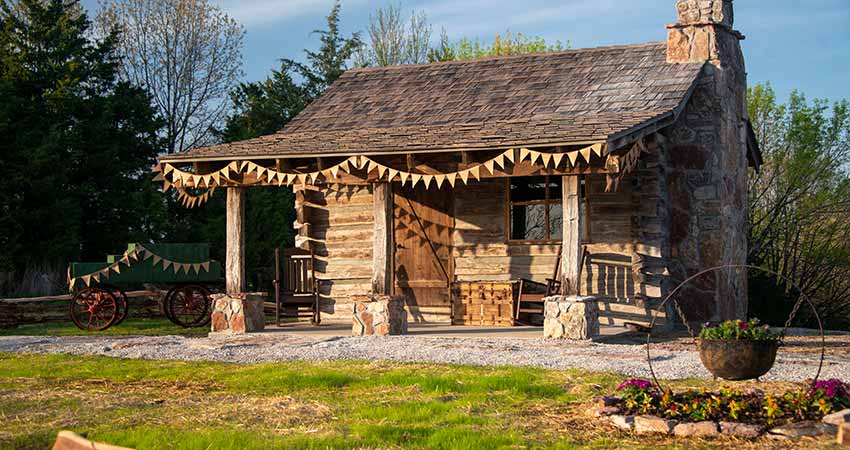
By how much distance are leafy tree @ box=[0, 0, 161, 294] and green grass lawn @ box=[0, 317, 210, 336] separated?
4.82 metres

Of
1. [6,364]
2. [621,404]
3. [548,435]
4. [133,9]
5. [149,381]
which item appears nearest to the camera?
[548,435]

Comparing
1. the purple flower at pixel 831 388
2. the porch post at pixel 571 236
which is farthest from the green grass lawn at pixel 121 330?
the purple flower at pixel 831 388

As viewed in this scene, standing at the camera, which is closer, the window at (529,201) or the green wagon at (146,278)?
the window at (529,201)

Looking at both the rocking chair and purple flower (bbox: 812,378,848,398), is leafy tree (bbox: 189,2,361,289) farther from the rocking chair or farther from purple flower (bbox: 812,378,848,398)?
purple flower (bbox: 812,378,848,398)

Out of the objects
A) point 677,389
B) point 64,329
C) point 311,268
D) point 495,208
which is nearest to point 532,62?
point 495,208

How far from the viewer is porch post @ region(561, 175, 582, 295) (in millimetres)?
13836

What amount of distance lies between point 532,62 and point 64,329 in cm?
977

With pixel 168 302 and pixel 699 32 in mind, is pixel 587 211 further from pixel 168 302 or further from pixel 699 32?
pixel 168 302

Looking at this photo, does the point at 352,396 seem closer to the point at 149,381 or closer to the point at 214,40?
the point at 149,381

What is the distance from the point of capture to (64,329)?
18.1 meters

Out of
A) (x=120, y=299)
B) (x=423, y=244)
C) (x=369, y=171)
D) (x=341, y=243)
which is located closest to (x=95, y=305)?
(x=120, y=299)

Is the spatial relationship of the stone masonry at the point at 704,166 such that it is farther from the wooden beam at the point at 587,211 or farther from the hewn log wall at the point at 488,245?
the hewn log wall at the point at 488,245

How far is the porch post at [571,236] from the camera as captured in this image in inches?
545

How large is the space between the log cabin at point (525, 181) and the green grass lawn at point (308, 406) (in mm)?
4206
